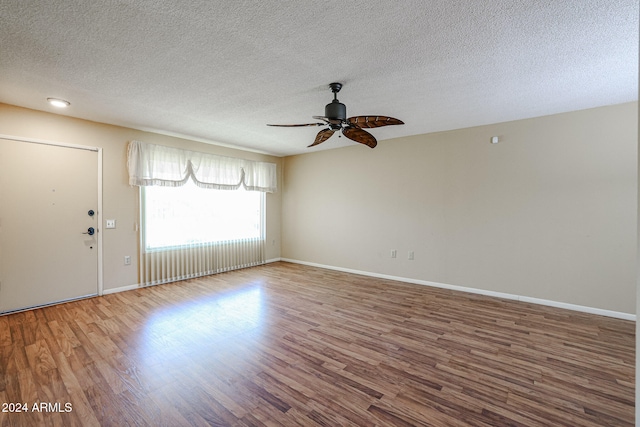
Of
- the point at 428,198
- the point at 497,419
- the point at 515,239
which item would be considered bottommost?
the point at 497,419

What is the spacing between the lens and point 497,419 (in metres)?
1.66

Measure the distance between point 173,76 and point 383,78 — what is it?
198 cm

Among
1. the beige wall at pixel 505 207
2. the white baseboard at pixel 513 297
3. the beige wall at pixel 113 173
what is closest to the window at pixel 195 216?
the beige wall at pixel 113 173

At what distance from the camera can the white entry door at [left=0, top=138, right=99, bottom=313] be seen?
3240 millimetres

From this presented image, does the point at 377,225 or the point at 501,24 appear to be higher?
the point at 501,24

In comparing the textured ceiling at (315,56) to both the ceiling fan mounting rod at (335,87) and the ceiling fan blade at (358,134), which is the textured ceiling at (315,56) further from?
the ceiling fan blade at (358,134)

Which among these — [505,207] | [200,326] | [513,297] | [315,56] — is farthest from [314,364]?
[505,207]

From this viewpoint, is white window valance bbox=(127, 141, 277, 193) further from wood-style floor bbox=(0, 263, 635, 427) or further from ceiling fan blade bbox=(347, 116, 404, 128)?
ceiling fan blade bbox=(347, 116, 404, 128)

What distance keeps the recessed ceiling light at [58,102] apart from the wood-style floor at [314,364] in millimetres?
2489

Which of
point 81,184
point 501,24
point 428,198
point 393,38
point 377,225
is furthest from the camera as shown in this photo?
point 377,225

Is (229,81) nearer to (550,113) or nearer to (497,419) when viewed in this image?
(497,419)

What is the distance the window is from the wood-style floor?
4.08ft

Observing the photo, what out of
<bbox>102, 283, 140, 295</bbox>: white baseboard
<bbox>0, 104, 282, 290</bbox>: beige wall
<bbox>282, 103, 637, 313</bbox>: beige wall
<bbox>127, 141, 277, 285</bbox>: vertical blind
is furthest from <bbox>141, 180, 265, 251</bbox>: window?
<bbox>282, 103, 637, 313</bbox>: beige wall

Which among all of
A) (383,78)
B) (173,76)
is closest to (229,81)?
(173,76)
